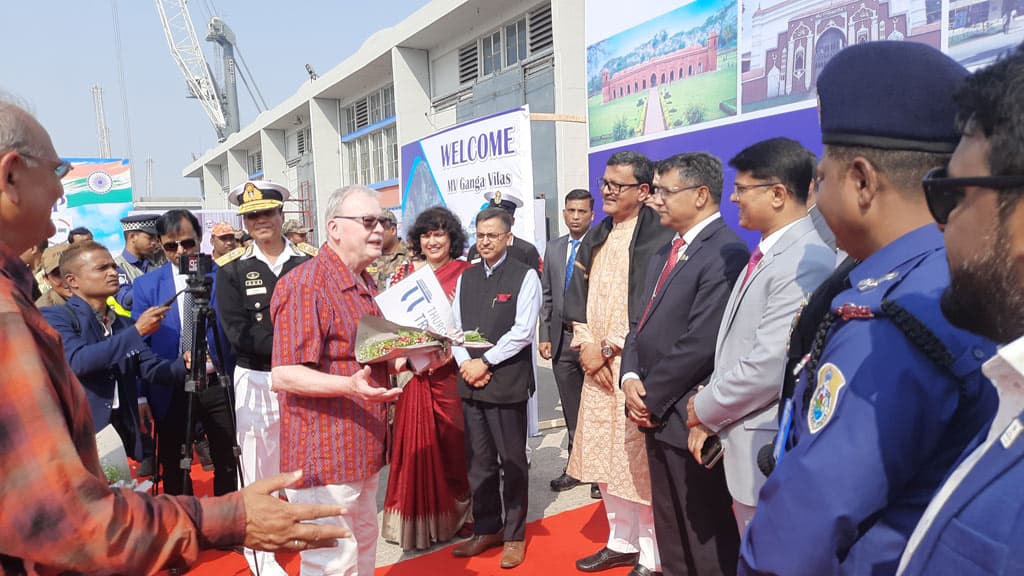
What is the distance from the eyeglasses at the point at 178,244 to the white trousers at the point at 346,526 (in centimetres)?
256

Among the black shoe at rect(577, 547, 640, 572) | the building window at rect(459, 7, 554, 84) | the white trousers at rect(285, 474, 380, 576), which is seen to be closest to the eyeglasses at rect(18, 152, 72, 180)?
the white trousers at rect(285, 474, 380, 576)

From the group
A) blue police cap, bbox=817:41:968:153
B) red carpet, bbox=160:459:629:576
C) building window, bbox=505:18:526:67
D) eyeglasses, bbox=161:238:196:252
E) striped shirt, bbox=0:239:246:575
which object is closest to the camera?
striped shirt, bbox=0:239:246:575

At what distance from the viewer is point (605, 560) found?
10.3ft

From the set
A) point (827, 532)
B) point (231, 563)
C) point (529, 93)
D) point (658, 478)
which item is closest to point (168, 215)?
point (231, 563)

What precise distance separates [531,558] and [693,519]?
1159 mm

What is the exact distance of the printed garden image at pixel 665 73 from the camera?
147 inches

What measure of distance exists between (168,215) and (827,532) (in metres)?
4.49

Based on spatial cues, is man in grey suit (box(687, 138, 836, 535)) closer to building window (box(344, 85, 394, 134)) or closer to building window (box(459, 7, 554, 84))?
building window (box(459, 7, 554, 84))

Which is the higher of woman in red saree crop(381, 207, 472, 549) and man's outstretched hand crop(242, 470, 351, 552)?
man's outstretched hand crop(242, 470, 351, 552)

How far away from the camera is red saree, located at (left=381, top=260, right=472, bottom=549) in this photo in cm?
351

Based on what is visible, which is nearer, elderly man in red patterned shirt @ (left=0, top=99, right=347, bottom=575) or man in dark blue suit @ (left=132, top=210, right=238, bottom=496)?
elderly man in red patterned shirt @ (left=0, top=99, right=347, bottom=575)

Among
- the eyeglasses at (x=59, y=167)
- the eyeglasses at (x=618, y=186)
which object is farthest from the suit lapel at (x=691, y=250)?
the eyeglasses at (x=59, y=167)

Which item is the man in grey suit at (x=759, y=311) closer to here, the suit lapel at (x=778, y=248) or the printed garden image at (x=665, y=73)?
the suit lapel at (x=778, y=248)

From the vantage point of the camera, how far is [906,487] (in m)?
1.04
